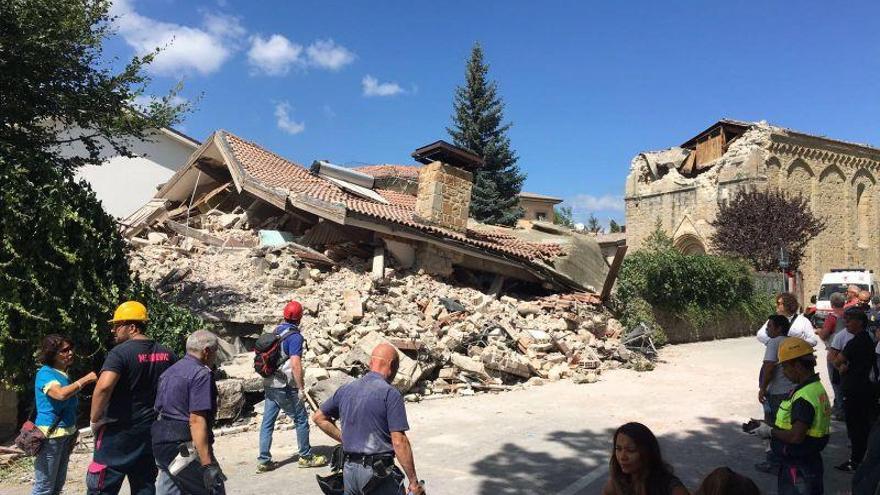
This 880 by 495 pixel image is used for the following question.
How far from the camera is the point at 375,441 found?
10.7ft

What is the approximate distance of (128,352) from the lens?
12.5ft

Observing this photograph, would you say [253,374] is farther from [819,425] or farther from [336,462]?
[819,425]

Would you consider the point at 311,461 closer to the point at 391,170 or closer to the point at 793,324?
the point at 793,324

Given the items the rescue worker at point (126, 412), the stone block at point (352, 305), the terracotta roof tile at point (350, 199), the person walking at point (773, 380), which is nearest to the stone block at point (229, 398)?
the stone block at point (352, 305)

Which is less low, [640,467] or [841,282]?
[841,282]

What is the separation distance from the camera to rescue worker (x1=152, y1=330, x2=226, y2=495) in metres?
3.70

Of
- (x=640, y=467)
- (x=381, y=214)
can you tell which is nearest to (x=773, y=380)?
(x=640, y=467)

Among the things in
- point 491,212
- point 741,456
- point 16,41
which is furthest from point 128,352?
point 491,212

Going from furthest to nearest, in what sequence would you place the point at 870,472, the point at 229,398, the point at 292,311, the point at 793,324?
the point at 229,398, the point at 793,324, the point at 292,311, the point at 870,472

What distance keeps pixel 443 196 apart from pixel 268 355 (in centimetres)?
844

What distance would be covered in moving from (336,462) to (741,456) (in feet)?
15.7

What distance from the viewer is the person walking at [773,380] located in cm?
513

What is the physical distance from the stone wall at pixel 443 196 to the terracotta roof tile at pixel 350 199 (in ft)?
0.92

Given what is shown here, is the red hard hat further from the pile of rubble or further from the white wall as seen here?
the white wall
